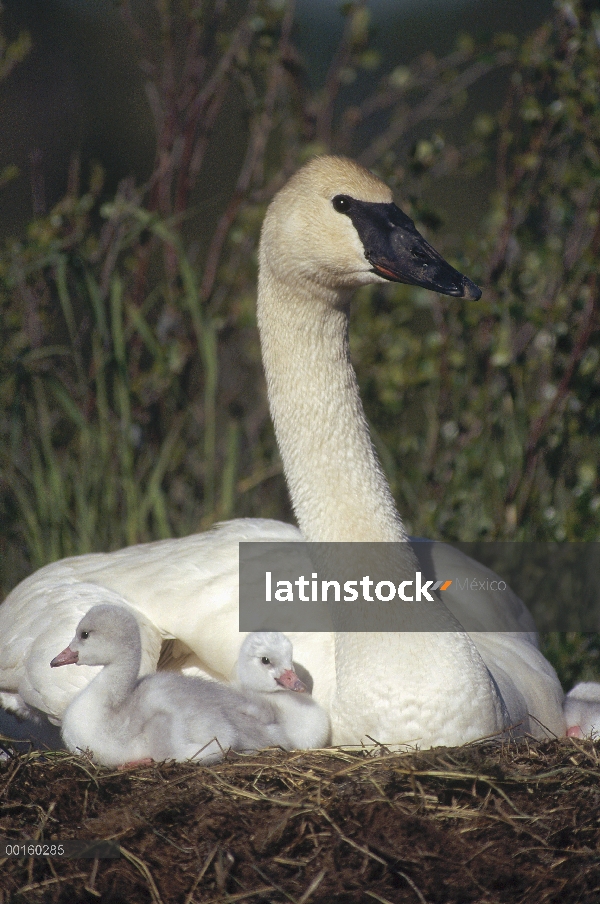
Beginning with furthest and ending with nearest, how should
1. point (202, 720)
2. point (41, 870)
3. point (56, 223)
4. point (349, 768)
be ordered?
point (56, 223)
point (202, 720)
point (349, 768)
point (41, 870)

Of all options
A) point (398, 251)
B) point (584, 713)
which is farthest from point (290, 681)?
point (398, 251)

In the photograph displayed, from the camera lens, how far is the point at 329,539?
3.38m

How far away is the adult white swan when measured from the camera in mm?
3049

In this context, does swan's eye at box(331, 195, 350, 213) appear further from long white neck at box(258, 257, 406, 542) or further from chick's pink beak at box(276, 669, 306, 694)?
chick's pink beak at box(276, 669, 306, 694)

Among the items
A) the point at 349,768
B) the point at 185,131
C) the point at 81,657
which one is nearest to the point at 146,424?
the point at 185,131

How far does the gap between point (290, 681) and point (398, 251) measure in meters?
1.38

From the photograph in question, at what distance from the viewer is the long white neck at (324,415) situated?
132 inches

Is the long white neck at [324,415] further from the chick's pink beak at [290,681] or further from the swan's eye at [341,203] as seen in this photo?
the chick's pink beak at [290,681]

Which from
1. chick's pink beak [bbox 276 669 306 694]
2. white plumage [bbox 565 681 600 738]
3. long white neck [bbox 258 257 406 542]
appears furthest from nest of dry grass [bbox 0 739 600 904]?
long white neck [bbox 258 257 406 542]

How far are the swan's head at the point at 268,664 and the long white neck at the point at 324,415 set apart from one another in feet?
1.24

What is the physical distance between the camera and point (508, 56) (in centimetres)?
508

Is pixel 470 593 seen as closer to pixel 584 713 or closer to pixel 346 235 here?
pixel 584 713

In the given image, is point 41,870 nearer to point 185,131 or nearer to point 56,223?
point 56,223

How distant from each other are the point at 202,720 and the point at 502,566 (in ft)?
8.01
